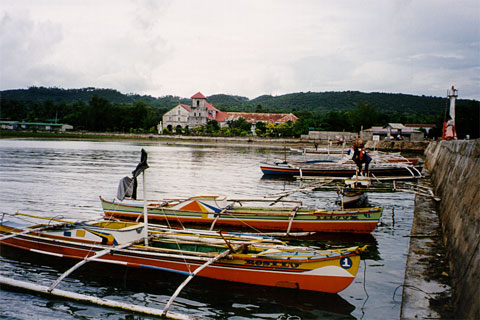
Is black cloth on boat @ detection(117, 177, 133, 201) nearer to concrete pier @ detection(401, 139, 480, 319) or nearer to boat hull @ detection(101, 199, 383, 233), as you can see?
boat hull @ detection(101, 199, 383, 233)

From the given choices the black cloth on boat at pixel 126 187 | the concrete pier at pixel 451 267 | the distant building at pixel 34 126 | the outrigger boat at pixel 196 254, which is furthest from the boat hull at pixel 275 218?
the distant building at pixel 34 126

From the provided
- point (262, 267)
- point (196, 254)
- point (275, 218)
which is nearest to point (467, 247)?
point (262, 267)

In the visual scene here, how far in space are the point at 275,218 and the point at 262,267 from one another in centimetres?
603

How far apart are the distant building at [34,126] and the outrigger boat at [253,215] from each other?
120 metres

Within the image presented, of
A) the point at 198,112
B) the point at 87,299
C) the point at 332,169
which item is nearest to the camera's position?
the point at 87,299

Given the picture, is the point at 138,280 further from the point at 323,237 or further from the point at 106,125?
the point at 106,125

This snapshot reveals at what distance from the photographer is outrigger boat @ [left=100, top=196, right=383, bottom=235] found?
1577 centimetres

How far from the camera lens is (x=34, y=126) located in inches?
5172

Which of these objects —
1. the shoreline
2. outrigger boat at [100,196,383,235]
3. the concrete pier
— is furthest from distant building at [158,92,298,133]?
the concrete pier

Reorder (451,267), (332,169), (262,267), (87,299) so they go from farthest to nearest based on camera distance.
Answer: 1. (332,169)
2. (262,267)
3. (87,299)
4. (451,267)

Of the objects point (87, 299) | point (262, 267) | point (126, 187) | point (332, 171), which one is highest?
point (126, 187)

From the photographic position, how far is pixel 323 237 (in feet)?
51.9

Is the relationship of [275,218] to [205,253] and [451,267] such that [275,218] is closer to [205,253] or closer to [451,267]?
[205,253]

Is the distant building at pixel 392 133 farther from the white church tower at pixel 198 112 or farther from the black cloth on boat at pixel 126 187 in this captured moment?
the black cloth on boat at pixel 126 187
